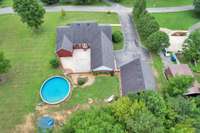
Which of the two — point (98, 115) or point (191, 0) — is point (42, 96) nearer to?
point (98, 115)

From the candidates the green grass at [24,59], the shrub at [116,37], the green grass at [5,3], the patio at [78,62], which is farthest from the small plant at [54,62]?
the green grass at [5,3]

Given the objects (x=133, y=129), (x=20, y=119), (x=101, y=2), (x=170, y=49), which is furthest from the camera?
(x=101, y=2)

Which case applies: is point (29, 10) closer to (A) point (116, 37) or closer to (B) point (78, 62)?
(B) point (78, 62)

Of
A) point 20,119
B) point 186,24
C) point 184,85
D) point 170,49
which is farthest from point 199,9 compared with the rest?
point 20,119

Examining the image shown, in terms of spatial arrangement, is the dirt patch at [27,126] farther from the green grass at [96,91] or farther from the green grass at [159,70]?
the green grass at [159,70]

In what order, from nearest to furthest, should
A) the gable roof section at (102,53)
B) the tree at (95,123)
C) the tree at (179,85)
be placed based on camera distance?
the tree at (95,123) → the tree at (179,85) → the gable roof section at (102,53)

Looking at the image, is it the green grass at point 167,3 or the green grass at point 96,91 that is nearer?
the green grass at point 96,91
